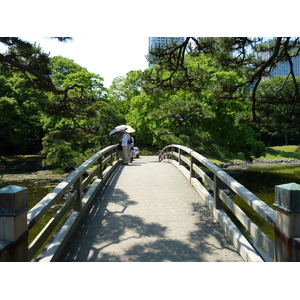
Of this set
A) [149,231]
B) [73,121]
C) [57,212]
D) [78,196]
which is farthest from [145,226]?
[73,121]

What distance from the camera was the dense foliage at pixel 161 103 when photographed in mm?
7613

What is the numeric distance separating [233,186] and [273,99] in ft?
20.8

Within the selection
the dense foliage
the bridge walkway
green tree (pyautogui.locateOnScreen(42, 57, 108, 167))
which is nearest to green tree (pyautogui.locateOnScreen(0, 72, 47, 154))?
the dense foliage

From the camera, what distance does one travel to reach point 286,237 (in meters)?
Answer: 2.30

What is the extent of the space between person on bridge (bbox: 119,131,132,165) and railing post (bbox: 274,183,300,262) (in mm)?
9403

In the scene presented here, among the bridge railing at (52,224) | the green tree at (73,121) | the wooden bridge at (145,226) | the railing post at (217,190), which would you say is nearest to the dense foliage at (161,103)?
the green tree at (73,121)

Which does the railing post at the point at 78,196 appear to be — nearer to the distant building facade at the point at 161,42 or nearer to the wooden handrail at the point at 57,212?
the wooden handrail at the point at 57,212

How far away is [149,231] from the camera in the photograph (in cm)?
423

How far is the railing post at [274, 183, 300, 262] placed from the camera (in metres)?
2.22

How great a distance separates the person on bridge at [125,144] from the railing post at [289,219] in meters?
9.40

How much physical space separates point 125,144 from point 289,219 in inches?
377

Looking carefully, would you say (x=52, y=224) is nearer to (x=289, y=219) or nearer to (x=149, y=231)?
(x=149, y=231)

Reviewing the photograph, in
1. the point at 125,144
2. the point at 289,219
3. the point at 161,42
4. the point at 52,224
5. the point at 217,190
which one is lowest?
the point at 52,224

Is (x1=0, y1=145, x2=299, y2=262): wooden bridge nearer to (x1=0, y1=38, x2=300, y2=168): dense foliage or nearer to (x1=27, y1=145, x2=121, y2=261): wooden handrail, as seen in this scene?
(x1=27, y1=145, x2=121, y2=261): wooden handrail
